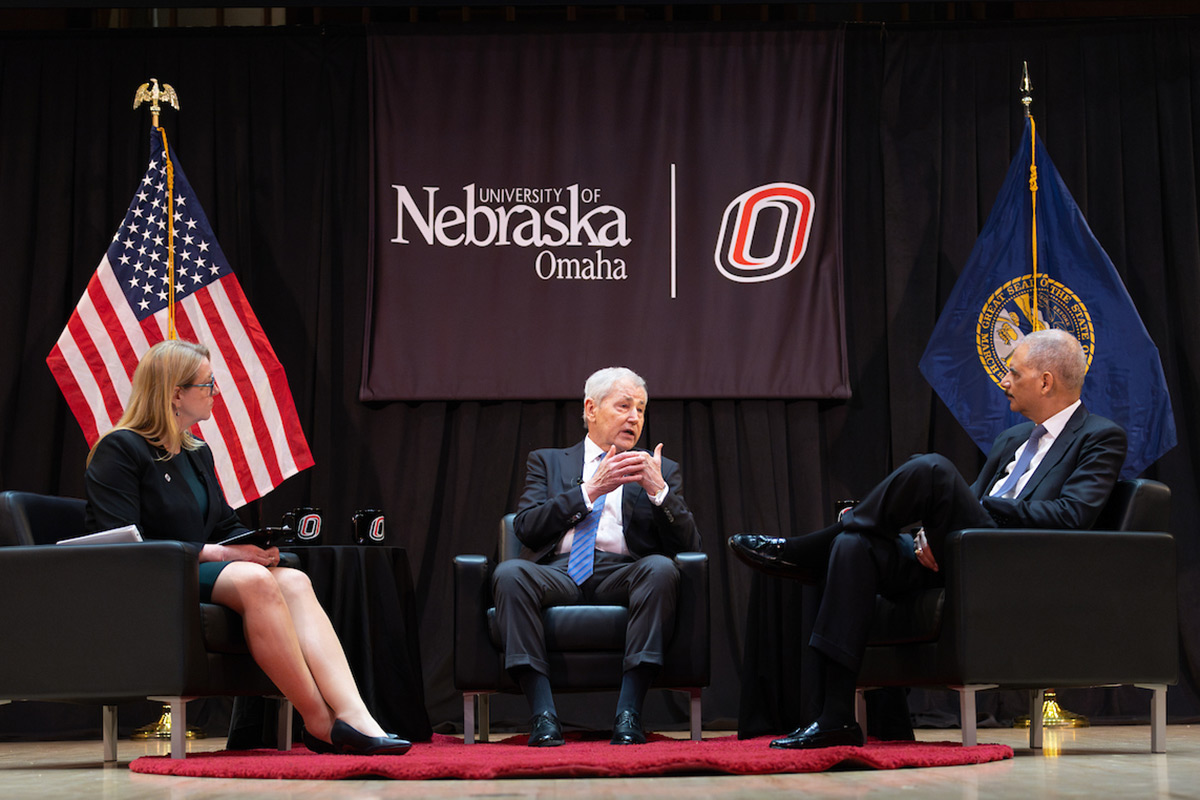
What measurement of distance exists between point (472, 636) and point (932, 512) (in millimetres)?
1389

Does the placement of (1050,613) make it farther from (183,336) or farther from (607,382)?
(183,336)

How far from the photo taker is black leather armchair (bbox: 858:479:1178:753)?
10.3 feet

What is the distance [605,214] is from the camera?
5.24 metres

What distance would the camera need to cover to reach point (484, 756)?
2.98 meters

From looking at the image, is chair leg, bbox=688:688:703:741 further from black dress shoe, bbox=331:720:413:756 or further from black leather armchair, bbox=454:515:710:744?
black dress shoe, bbox=331:720:413:756

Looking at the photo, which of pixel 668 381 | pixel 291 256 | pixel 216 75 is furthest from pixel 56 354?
pixel 668 381

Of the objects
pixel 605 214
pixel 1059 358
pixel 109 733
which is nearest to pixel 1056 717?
pixel 1059 358

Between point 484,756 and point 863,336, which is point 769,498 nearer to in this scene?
point 863,336

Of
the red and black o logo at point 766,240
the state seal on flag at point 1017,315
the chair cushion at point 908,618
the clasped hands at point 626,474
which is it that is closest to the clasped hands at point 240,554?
the clasped hands at point 626,474

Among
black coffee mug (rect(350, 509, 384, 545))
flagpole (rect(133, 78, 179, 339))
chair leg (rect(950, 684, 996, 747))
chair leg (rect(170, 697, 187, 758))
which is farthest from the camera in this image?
flagpole (rect(133, 78, 179, 339))

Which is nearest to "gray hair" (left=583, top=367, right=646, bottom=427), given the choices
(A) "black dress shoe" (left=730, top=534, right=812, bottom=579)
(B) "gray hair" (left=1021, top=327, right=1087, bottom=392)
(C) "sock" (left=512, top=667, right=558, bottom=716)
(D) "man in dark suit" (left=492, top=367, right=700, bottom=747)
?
(D) "man in dark suit" (left=492, top=367, right=700, bottom=747)

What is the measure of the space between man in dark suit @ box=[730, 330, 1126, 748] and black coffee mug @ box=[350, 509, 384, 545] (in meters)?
1.25

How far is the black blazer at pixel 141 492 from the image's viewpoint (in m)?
3.22

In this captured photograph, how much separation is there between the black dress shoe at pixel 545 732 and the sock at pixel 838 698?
0.74 metres
